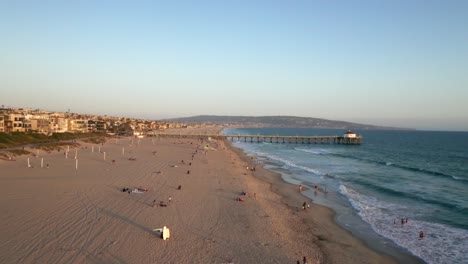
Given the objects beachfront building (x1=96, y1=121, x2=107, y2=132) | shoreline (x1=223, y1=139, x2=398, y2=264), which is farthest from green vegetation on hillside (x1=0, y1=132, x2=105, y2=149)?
beachfront building (x1=96, y1=121, x2=107, y2=132)

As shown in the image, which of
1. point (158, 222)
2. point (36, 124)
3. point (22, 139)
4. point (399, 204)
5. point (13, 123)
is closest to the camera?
point (158, 222)

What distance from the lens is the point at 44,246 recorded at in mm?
13500

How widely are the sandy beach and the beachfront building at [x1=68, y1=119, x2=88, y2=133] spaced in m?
61.2

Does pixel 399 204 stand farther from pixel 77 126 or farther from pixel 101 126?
pixel 101 126

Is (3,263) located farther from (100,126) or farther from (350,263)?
(100,126)

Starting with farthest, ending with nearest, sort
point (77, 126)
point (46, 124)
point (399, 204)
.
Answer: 1. point (77, 126)
2. point (46, 124)
3. point (399, 204)

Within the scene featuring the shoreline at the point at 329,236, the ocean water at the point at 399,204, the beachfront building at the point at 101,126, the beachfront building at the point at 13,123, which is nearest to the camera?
the shoreline at the point at 329,236

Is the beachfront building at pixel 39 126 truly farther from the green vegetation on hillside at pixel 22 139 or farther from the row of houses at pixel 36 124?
the green vegetation on hillside at pixel 22 139

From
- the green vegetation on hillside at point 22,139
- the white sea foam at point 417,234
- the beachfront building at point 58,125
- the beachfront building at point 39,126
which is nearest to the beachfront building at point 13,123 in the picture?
the beachfront building at point 39,126

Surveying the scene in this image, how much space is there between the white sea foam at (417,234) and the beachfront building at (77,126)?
78155 mm

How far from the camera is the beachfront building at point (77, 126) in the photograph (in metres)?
87.8

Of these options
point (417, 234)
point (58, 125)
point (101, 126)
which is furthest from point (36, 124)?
point (417, 234)

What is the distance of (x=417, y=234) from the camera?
18328 millimetres

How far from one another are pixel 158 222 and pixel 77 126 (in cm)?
8173
